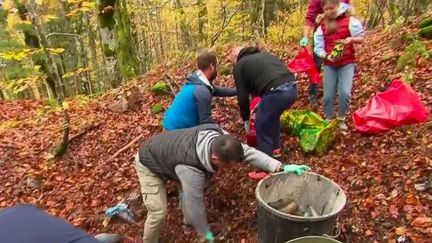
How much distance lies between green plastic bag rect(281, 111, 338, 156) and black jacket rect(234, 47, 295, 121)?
2.86ft

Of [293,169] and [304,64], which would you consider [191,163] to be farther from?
[304,64]

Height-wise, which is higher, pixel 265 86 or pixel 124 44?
pixel 265 86

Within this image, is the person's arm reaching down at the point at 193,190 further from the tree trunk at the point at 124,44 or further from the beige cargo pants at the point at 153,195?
the tree trunk at the point at 124,44

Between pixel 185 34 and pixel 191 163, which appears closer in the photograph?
pixel 191 163

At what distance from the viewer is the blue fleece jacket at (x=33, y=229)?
1933 millimetres

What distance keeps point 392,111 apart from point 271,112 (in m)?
1.58

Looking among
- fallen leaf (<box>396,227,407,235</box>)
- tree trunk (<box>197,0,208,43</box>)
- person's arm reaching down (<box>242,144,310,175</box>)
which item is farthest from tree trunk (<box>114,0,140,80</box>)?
fallen leaf (<box>396,227,407,235</box>)

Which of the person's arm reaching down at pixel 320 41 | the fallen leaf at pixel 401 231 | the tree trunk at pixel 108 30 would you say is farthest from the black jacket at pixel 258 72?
the tree trunk at pixel 108 30

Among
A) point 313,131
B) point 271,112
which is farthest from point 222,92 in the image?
point 313,131

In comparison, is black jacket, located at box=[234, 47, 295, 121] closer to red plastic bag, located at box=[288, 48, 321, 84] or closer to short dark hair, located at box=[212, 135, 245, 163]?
red plastic bag, located at box=[288, 48, 321, 84]

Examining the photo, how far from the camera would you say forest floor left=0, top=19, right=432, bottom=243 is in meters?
3.89

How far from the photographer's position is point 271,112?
167 inches

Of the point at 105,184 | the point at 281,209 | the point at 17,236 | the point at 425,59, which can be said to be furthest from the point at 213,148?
the point at 425,59

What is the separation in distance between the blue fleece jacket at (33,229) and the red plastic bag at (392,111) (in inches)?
149
